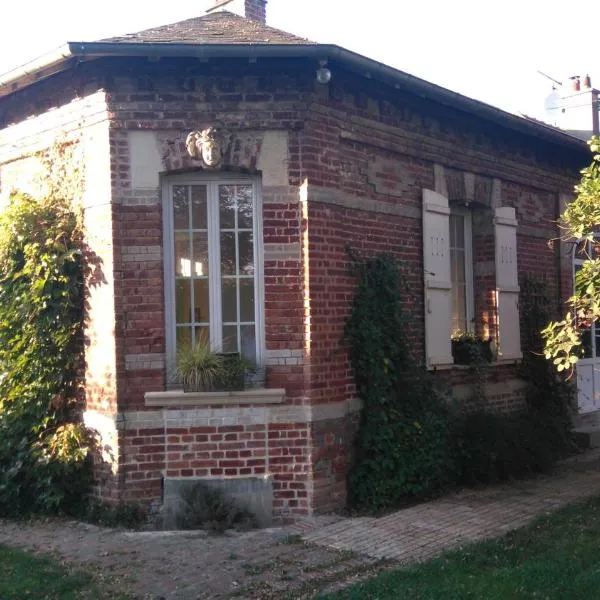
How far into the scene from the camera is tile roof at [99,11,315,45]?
712 cm

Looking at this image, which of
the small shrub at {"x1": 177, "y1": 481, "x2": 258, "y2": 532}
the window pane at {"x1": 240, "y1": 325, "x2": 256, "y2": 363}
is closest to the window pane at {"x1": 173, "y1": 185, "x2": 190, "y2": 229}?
the window pane at {"x1": 240, "y1": 325, "x2": 256, "y2": 363}

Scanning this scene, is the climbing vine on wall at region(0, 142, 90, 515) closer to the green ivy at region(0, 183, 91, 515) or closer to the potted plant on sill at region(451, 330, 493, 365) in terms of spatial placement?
the green ivy at region(0, 183, 91, 515)

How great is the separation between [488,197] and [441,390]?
2.85 m

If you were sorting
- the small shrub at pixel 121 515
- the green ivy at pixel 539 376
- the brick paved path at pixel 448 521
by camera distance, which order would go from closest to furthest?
the brick paved path at pixel 448 521
the small shrub at pixel 121 515
the green ivy at pixel 539 376

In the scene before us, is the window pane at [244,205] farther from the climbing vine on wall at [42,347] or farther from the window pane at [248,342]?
the climbing vine on wall at [42,347]

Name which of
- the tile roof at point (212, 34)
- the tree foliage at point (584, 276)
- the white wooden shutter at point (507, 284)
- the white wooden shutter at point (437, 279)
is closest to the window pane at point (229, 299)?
the tile roof at point (212, 34)

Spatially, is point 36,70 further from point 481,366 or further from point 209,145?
point 481,366

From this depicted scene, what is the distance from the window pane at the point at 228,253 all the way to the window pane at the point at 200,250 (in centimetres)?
17

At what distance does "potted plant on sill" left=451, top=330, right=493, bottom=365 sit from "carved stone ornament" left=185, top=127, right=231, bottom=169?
4.10 m

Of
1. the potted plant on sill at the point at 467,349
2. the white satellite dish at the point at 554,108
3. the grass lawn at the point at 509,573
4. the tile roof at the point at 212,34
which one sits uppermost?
the white satellite dish at the point at 554,108

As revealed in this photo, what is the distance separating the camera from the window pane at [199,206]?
754 cm

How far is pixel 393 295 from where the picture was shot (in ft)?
26.8

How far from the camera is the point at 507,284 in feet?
33.3

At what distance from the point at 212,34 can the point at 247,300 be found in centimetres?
272
